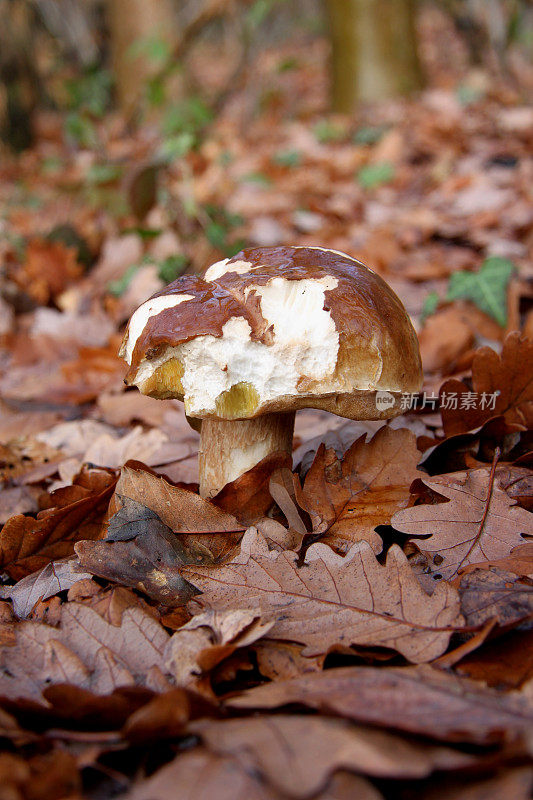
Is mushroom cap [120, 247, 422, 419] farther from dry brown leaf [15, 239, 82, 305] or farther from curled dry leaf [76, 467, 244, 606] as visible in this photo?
dry brown leaf [15, 239, 82, 305]

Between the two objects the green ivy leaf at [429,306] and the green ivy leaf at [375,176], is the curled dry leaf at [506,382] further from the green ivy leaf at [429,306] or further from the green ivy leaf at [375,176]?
the green ivy leaf at [375,176]

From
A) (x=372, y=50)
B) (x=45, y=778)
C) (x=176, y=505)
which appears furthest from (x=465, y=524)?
(x=372, y=50)

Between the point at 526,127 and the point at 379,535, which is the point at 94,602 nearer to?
the point at 379,535

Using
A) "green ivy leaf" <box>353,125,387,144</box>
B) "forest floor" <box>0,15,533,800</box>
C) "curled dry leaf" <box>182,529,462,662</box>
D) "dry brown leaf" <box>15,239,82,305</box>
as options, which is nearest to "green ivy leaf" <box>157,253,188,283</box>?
"forest floor" <box>0,15,533,800</box>

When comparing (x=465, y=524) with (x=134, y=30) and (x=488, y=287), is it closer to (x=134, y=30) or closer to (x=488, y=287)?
(x=488, y=287)

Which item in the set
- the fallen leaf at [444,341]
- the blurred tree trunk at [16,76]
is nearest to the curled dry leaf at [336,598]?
the fallen leaf at [444,341]

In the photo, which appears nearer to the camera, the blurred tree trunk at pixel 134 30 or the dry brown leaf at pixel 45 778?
the dry brown leaf at pixel 45 778
